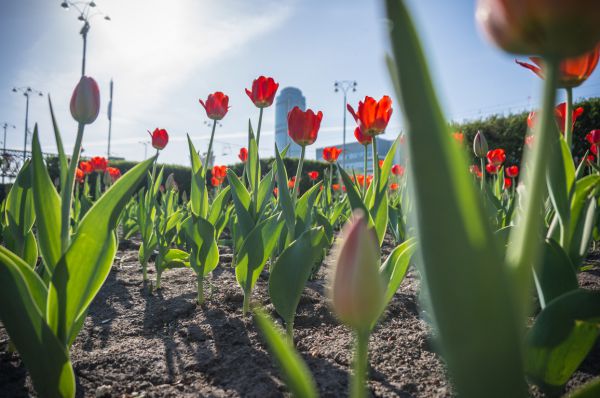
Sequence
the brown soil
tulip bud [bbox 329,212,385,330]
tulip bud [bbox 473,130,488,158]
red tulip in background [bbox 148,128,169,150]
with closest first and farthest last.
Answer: tulip bud [bbox 329,212,385,330], the brown soil, tulip bud [bbox 473,130,488,158], red tulip in background [bbox 148,128,169,150]

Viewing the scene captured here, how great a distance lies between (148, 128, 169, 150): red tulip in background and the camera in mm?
2416

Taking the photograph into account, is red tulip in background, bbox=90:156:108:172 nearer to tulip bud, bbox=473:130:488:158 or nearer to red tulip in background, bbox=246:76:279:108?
red tulip in background, bbox=246:76:279:108

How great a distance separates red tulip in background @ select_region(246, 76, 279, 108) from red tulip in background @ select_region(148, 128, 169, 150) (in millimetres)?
851

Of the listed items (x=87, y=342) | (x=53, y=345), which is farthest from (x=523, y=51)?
(x=87, y=342)

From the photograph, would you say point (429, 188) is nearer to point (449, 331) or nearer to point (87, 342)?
point (449, 331)

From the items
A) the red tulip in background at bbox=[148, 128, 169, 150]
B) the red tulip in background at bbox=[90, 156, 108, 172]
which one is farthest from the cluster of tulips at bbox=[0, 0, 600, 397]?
the red tulip in background at bbox=[90, 156, 108, 172]

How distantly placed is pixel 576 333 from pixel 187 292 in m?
1.72

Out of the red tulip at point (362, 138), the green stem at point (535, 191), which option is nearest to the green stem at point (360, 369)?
the green stem at point (535, 191)

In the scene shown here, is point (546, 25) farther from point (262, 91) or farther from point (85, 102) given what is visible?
point (262, 91)

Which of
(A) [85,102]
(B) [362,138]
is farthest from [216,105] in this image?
(A) [85,102]

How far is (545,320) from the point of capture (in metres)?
0.62

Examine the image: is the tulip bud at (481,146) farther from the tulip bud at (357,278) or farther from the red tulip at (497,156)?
the tulip bud at (357,278)

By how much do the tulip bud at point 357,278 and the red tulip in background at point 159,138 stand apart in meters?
2.25

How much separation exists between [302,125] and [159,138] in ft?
3.98
